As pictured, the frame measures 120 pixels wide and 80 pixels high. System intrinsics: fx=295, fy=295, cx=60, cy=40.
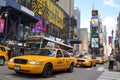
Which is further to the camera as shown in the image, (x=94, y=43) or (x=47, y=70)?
(x=94, y=43)

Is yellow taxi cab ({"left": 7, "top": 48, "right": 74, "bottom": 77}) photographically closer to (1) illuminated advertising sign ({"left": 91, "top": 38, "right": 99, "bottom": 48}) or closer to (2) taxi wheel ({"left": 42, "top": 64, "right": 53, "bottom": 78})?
(2) taxi wheel ({"left": 42, "top": 64, "right": 53, "bottom": 78})

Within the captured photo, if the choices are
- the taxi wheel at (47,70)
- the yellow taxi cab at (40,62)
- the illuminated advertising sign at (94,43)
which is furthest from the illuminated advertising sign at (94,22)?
the taxi wheel at (47,70)

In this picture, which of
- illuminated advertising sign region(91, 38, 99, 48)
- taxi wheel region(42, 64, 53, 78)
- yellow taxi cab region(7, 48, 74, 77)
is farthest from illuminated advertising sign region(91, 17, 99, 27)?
taxi wheel region(42, 64, 53, 78)

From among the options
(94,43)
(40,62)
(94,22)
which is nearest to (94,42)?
(94,43)

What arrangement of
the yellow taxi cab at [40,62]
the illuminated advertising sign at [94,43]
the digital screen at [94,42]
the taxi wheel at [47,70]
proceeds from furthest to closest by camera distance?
the digital screen at [94,42]
the illuminated advertising sign at [94,43]
the taxi wheel at [47,70]
the yellow taxi cab at [40,62]

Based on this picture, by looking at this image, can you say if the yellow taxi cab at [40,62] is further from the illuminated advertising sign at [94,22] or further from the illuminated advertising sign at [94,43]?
the illuminated advertising sign at [94,22]

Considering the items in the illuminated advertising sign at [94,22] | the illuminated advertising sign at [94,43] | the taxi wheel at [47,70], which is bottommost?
the taxi wheel at [47,70]

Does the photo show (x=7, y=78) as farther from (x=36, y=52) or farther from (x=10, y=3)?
(x=10, y=3)

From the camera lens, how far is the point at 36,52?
1589cm

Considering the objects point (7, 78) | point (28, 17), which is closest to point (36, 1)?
point (28, 17)

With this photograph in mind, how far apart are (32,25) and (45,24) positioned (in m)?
8.01

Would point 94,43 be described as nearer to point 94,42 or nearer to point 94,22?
point 94,42

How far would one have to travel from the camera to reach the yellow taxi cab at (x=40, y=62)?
13.7 meters

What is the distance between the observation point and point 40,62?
13.9 meters
